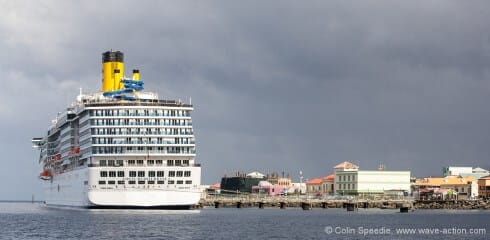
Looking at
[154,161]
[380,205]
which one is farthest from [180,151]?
[380,205]

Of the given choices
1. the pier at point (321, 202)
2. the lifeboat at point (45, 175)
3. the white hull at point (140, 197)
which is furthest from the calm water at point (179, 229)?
the pier at point (321, 202)

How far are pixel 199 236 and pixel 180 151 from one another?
36.9 meters

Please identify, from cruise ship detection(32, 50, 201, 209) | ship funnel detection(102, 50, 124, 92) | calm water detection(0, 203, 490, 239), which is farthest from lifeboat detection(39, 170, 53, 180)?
calm water detection(0, 203, 490, 239)

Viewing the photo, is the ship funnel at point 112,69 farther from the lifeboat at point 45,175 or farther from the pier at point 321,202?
the pier at point 321,202

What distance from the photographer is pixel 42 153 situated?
559 feet

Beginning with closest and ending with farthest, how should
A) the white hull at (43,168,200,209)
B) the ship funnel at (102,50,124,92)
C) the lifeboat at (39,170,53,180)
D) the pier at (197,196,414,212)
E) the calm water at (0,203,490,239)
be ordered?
1. the calm water at (0,203,490,239)
2. the white hull at (43,168,200,209)
3. the ship funnel at (102,50,124,92)
4. the lifeboat at (39,170,53,180)
5. the pier at (197,196,414,212)

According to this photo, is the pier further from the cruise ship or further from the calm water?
the calm water

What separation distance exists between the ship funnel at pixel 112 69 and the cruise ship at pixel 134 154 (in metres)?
8.86

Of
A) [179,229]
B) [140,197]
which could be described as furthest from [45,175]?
[179,229]

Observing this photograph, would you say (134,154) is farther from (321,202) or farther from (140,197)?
(321,202)

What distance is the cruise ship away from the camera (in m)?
113

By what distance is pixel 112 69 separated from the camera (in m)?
139

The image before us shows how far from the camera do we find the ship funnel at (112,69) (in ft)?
451

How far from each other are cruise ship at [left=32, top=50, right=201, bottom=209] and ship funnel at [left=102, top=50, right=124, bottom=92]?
29.1ft
